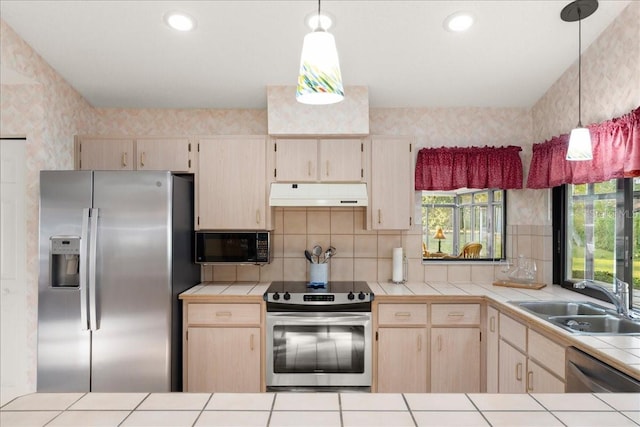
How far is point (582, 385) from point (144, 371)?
100 inches

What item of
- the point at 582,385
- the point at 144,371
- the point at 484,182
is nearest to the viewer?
the point at 582,385

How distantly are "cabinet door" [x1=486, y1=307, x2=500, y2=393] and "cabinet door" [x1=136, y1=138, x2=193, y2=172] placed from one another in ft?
8.25

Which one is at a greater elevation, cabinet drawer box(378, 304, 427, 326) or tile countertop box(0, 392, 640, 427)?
tile countertop box(0, 392, 640, 427)

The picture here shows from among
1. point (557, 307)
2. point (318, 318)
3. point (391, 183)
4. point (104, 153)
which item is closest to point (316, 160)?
point (391, 183)

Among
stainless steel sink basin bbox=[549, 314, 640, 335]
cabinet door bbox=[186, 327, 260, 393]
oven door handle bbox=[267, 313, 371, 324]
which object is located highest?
stainless steel sink basin bbox=[549, 314, 640, 335]

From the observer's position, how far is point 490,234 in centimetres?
365

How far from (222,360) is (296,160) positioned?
1.60m

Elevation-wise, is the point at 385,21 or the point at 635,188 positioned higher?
the point at 385,21

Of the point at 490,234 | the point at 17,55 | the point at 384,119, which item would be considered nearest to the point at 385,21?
the point at 384,119

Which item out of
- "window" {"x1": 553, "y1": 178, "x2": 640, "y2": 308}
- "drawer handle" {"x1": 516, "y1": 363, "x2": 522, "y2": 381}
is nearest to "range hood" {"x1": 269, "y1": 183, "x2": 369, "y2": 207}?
"drawer handle" {"x1": 516, "y1": 363, "x2": 522, "y2": 381}

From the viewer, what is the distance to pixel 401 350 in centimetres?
296

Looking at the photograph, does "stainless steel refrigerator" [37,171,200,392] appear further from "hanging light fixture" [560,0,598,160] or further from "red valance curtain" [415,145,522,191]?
"hanging light fixture" [560,0,598,160]

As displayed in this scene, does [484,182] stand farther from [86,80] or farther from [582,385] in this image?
[86,80]

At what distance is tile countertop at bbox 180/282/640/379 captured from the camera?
74.6 inches
